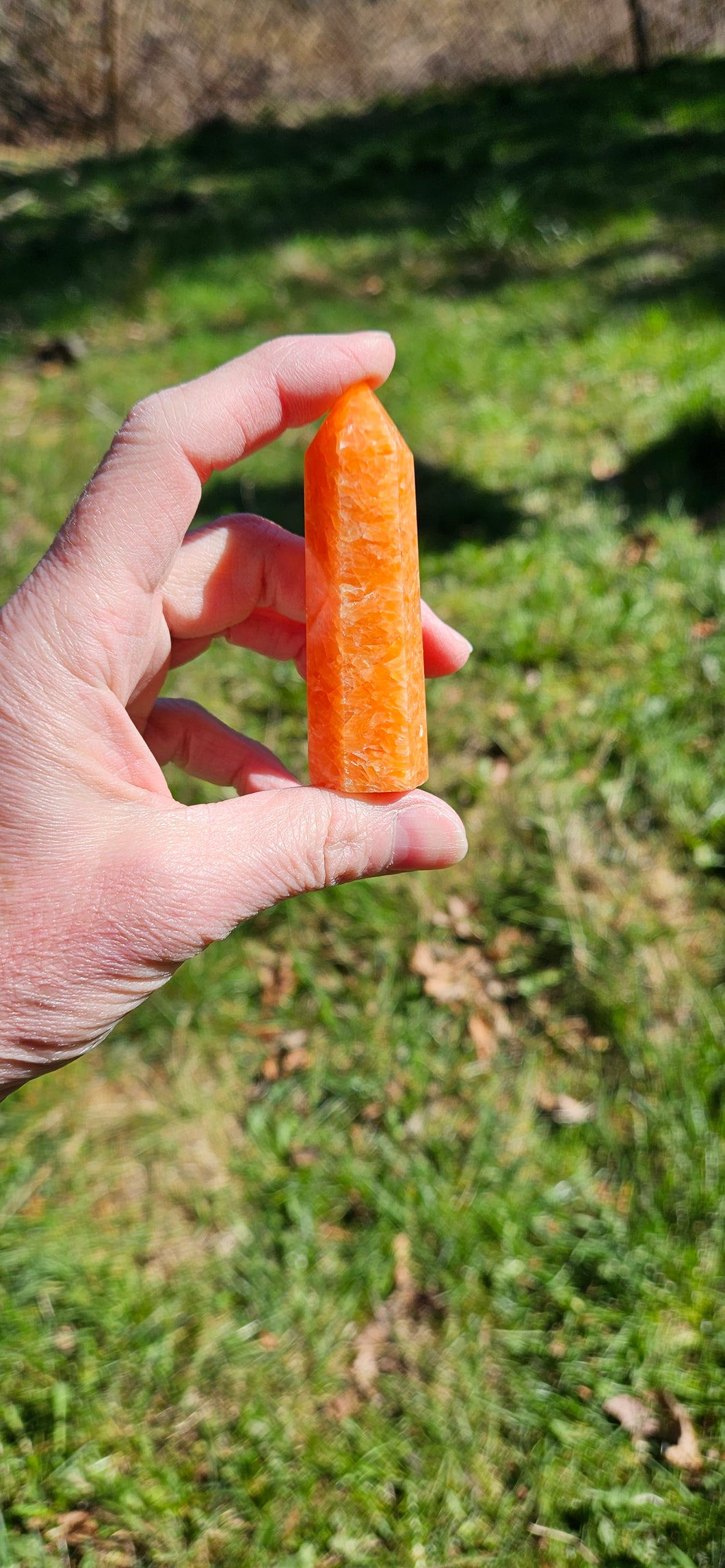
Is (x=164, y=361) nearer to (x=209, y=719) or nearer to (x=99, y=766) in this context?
(x=209, y=719)

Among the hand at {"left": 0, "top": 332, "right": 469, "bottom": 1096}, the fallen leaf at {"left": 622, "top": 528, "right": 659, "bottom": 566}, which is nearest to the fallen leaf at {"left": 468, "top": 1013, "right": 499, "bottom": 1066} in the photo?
the hand at {"left": 0, "top": 332, "right": 469, "bottom": 1096}

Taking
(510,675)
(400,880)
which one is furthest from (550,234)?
(400,880)

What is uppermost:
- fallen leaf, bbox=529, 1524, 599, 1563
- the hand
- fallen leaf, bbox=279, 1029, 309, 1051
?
the hand

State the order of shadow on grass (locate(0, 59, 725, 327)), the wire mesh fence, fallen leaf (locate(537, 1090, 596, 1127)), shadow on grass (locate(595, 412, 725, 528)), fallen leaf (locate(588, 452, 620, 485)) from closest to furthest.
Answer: fallen leaf (locate(537, 1090, 596, 1127))
shadow on grass (locate(595, 412, 725, 528))
fallen leaf (locate(588, 452, 620, 485))
shadow on grass (locate(0, 59, 725, 327))
the wire mesh fence

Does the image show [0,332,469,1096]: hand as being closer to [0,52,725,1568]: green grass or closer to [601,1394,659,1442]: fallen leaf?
[0,52,725,1568]: green grass

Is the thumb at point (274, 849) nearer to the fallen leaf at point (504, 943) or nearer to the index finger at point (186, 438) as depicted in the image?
the index finger at point (186, 438)

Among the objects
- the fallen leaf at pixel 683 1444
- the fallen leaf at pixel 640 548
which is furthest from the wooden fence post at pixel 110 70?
the fallen leaf at pixel 683 1444

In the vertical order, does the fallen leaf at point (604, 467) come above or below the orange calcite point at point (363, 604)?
below

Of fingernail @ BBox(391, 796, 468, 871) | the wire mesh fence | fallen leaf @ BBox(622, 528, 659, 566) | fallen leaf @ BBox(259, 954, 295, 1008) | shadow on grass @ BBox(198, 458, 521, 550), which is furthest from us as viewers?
the wire mesh fence
